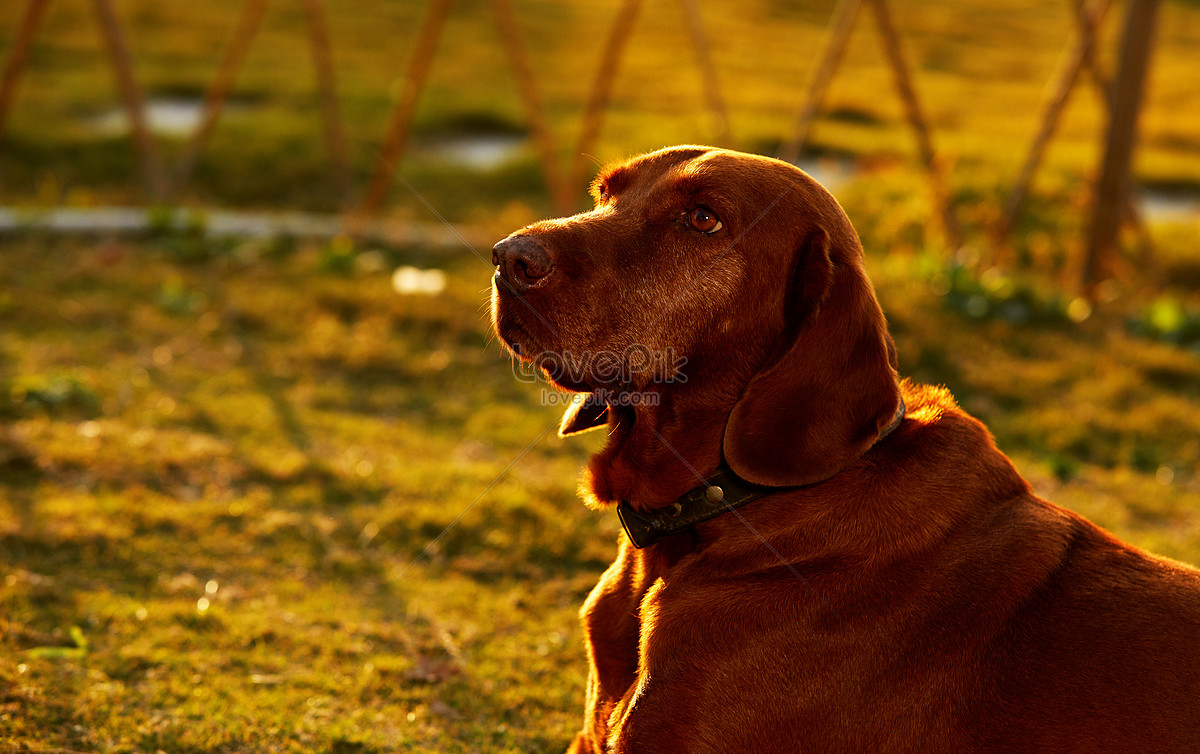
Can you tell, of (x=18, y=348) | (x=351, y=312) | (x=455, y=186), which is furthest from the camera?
(x=455, y=186)

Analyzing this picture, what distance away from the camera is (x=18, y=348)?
760cm

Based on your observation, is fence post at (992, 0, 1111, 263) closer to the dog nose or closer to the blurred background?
the blurred background

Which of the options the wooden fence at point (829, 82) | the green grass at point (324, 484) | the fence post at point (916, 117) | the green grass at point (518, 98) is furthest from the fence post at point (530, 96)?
the fence post at point (916, 117)

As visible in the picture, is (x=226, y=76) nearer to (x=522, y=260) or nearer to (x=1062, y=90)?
(x=1062, y=90)

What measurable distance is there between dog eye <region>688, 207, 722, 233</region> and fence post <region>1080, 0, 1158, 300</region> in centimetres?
742

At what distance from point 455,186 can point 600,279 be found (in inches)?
419

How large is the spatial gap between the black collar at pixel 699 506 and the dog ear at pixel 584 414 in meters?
0.41

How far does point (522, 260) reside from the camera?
10.2ft

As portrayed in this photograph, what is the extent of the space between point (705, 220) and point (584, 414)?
79 centimetres

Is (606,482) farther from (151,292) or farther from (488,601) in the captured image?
(151,292)

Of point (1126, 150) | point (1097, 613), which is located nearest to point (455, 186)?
point (1126, 150)

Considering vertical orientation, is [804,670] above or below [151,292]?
above

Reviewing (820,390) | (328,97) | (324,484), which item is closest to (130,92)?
(328,97)

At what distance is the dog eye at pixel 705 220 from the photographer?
10.5 ft
